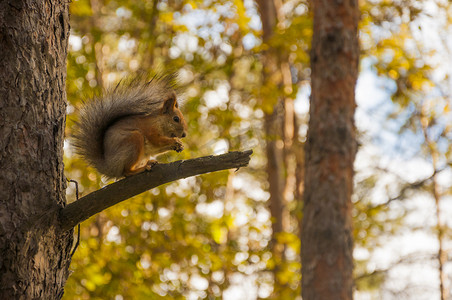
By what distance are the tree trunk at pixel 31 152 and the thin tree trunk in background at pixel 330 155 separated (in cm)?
226

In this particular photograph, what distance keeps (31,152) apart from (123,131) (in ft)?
2.17

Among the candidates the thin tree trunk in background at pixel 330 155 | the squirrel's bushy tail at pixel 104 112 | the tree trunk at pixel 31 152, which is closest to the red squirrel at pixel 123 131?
the squirrel's bushy tail at pixel 104 112

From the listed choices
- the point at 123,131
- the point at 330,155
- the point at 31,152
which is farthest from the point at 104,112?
the point at 330,155

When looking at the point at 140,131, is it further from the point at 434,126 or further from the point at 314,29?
the point at 434,126

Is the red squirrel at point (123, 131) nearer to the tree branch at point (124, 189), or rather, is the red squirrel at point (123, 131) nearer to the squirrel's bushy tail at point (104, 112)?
the squirrel's bushy tail at point (104, 112)

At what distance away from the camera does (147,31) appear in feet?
Result: 17.3

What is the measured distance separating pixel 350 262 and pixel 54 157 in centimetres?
253

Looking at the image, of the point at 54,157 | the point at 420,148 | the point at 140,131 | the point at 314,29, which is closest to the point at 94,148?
the point at 140,131

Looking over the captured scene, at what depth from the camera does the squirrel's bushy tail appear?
7.96ft

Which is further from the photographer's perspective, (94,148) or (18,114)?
(94,148)

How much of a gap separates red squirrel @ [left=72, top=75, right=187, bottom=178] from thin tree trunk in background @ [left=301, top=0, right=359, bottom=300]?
1631 mm

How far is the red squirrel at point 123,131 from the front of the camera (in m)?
2.37

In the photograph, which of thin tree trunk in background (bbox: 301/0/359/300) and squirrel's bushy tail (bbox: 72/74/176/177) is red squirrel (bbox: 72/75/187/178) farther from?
thin tree trunk in background (bbox: 301/0/359/300)

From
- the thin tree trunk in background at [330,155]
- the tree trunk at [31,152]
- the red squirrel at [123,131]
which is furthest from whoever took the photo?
the thin tree trunk in background at [330,155]
